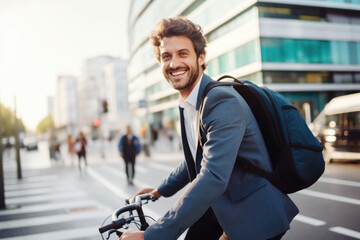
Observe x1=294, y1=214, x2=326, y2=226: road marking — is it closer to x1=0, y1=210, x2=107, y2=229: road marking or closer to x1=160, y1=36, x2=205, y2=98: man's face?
x1=0, y1=210, x2=107, y2=229: road marking

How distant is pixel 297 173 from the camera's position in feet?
4.49

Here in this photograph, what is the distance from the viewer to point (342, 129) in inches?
438

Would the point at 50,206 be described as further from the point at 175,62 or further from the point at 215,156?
the point at 215,156

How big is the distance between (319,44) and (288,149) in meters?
21.3

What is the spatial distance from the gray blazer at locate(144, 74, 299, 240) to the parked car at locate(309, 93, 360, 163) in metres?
10.4

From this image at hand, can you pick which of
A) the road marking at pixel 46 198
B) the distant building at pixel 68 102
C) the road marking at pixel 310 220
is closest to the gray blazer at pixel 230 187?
the road marking at pixel 310 220

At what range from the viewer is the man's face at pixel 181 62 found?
5.24 feet

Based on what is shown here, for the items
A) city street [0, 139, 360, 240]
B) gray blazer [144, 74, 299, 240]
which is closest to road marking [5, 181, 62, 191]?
city street [0, 139, 360, 240]

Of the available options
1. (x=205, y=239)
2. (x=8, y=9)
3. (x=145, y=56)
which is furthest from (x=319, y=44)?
(x=145, y=56)

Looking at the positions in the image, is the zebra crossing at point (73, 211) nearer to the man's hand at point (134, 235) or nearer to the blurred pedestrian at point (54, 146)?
the man's hand at point (134, 235)

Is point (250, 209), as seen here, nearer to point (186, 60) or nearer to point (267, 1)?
point (186, 60)

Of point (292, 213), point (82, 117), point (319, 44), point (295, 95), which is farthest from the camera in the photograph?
point (82, 117)

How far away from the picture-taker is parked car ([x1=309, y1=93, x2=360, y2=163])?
419 inches

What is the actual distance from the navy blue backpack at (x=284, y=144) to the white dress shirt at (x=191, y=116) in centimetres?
13
